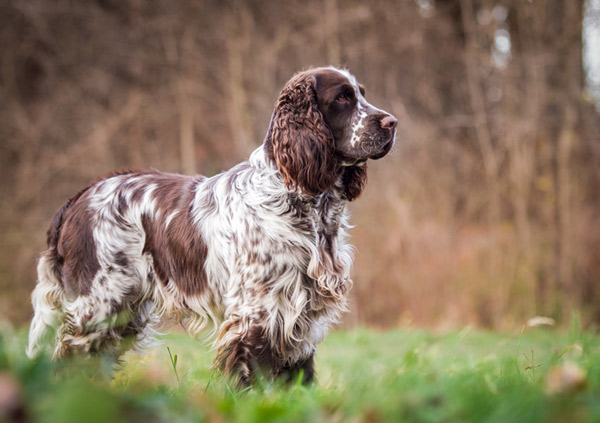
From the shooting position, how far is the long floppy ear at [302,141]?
301 cm

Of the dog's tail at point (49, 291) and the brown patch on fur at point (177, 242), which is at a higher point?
the brown patch on fur at point (177, 242)

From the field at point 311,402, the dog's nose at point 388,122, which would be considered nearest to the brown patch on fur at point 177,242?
the dog's nose at point 388,122

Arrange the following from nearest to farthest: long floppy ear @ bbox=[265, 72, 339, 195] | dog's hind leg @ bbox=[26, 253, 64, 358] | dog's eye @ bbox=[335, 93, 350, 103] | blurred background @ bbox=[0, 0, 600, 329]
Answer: long floppy ear @ bbox=[265, 72, 339, 195] → dog's eye @ bbox=[335, 93, 350, 103] → dog's hind leg @ bbox=[26, 253, 64, 358] → blurred background @ bbox=[0, 0, 600, 329]

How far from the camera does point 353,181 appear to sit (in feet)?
10.9

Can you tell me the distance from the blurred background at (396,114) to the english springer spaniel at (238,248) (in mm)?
5269

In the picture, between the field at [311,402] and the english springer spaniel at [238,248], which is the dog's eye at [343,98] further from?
the field at [311,402]

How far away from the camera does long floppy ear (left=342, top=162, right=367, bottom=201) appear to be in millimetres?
3318

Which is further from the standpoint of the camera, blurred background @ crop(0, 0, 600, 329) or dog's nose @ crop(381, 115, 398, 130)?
blurred background @ crop(0, 0, 600, 329)

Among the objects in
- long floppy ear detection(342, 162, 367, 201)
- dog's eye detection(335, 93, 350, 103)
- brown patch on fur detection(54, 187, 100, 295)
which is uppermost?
dog's eye detection(335, 93, 350, 103)

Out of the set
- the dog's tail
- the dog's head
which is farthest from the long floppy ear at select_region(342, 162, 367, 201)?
the dog's tail

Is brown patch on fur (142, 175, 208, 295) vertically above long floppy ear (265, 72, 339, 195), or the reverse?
long floppy ear (265, 72, 339, 195)

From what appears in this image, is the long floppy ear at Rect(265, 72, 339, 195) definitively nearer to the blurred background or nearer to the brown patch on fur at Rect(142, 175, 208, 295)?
the brown patch on fur at Rect(142, 175, 208, 295)

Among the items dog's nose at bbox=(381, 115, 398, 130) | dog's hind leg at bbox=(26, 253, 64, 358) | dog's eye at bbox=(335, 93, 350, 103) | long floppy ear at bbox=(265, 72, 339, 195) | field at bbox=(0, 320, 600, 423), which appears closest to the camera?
field at bbox=(0, 320, 600, 423)

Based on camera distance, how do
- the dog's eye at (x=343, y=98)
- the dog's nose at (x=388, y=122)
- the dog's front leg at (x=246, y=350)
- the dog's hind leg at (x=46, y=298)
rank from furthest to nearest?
the dog's hind leg at (x=46, y=298) < the dog's eye at (x=343, y=98) < the dog's nose at (x=388, y=122) < the dog's front leg at (x=246, y=350)
